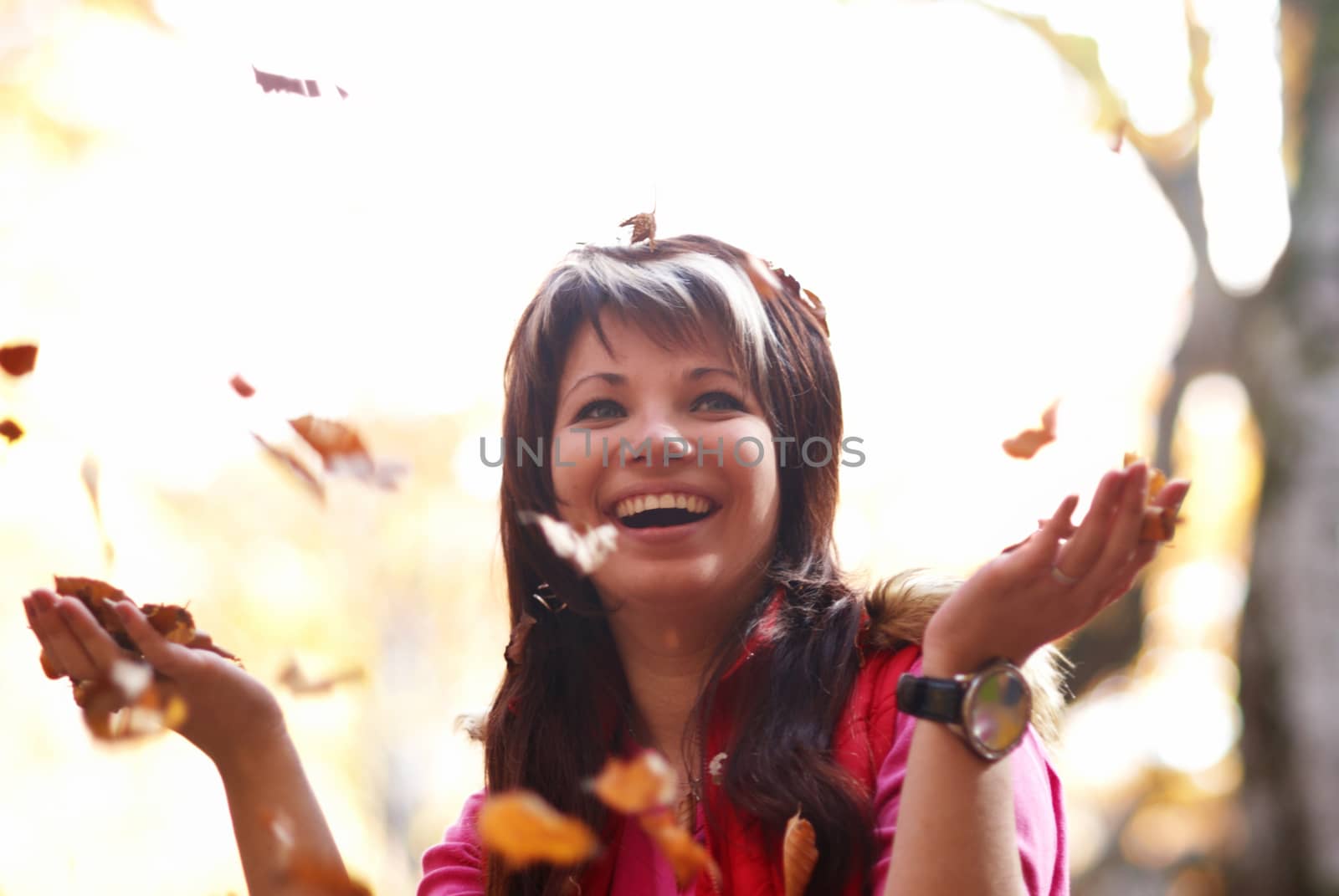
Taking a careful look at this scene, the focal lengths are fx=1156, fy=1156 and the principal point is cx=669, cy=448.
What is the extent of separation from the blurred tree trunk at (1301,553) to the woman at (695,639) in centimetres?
278

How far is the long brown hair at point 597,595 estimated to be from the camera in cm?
159

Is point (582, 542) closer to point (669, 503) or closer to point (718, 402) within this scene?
point (669, 503)

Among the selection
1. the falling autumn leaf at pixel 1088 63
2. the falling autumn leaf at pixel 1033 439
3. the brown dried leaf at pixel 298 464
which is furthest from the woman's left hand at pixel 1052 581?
the falling autumn leaf at pixel 1088 63

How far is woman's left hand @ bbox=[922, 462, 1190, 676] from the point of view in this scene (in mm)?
1117

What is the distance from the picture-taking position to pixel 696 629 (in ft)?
5.64

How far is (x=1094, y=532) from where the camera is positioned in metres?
1.12

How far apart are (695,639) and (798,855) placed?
16.2 inches

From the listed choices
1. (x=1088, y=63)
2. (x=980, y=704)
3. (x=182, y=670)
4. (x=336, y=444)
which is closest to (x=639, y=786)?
(x=980, y=704)

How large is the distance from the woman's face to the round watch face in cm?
49

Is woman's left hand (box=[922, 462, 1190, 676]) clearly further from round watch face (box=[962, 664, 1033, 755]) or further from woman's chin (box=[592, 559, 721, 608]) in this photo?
woman's chin (box=[592, 559, 721, 608])

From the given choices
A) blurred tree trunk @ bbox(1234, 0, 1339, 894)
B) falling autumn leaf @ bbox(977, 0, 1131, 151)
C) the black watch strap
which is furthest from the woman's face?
falling autumn leaf @ bbox(977, 0, 1131, 151)

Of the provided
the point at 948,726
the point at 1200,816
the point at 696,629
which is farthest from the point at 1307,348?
the point at 1200,816

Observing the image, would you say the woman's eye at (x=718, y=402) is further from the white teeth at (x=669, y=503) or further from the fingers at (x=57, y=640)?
the fingers at (x=57, y=640)

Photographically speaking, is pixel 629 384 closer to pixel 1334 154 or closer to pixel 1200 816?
pixel 1334 154
